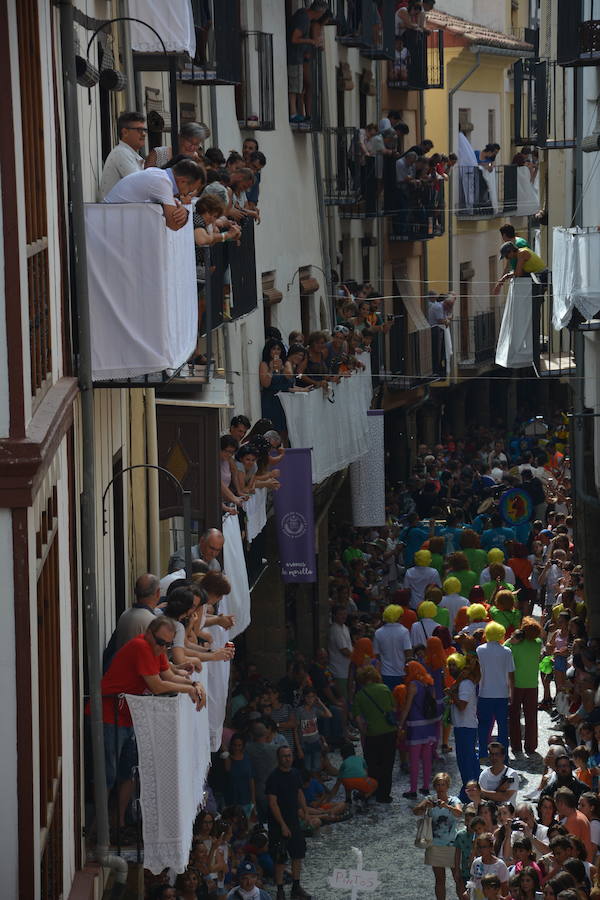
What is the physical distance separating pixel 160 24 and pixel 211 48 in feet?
9.67

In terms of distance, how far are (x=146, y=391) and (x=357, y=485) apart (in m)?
14.4

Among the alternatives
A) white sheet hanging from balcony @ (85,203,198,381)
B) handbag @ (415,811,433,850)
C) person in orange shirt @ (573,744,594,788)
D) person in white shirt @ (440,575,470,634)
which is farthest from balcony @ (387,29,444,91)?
white sheet hanging from balcony @ (85,203,198,381)

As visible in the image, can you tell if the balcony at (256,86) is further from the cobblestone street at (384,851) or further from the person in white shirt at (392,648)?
the cobblestone street at (384,851)

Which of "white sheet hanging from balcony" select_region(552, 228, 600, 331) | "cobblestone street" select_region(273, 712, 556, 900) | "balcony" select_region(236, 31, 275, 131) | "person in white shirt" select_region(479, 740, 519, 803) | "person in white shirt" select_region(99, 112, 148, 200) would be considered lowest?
"cobblestone street" select_region(273, 712, 556, 900)

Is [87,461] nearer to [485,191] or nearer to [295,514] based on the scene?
[295,514]

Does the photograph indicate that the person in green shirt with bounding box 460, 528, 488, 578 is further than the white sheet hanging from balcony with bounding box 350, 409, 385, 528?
No

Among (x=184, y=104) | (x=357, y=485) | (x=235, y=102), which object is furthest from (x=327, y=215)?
(x=184, y=104)

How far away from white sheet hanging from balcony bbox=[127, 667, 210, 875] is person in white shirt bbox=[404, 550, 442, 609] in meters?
12.6

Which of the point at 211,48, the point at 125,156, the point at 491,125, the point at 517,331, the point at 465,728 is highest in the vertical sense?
the point at 491,125

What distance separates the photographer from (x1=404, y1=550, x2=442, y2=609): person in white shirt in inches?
912

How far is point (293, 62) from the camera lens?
25.1 meters

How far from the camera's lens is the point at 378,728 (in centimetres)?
1803

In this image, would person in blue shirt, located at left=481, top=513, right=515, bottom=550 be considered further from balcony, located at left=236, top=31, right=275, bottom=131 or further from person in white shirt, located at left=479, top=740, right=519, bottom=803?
person in white shirt, located at left=479, top=740, right=519, bottom=803

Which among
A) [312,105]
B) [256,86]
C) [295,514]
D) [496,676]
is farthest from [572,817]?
[312,105]
